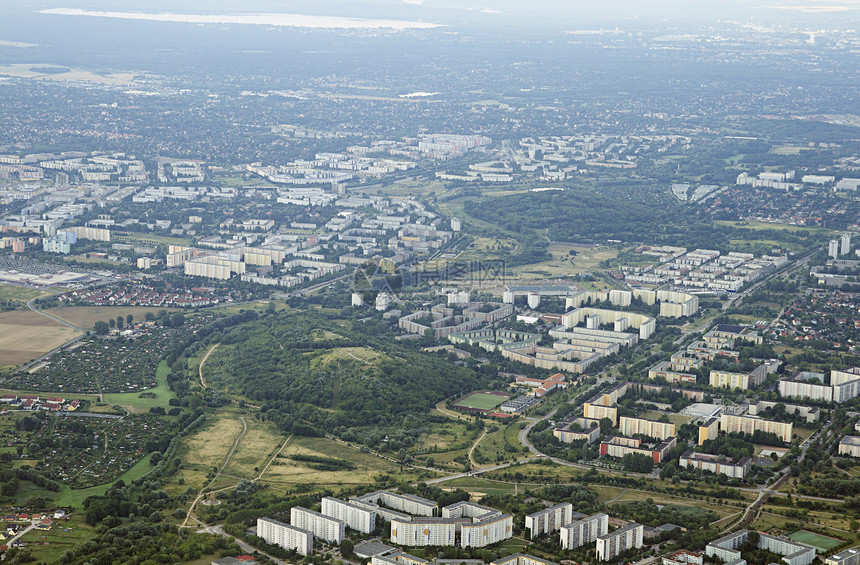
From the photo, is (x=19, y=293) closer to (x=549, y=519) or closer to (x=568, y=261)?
(x=568, y=261)

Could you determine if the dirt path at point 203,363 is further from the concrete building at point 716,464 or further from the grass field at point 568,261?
the grass field at point 568,261

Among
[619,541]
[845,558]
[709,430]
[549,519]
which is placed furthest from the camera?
[709,430]

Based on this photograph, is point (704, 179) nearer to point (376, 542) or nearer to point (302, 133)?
point (302, 133)

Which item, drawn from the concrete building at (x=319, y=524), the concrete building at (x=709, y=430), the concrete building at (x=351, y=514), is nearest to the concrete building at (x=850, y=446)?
the concrete building at (x=709, y=430)

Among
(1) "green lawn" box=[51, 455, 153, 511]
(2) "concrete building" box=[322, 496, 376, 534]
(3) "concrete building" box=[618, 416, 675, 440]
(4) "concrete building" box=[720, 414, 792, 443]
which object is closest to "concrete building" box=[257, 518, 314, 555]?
(2) "concrete building" box=[322, 496, 376, 534]

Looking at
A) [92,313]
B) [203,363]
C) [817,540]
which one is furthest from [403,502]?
[92,313]
